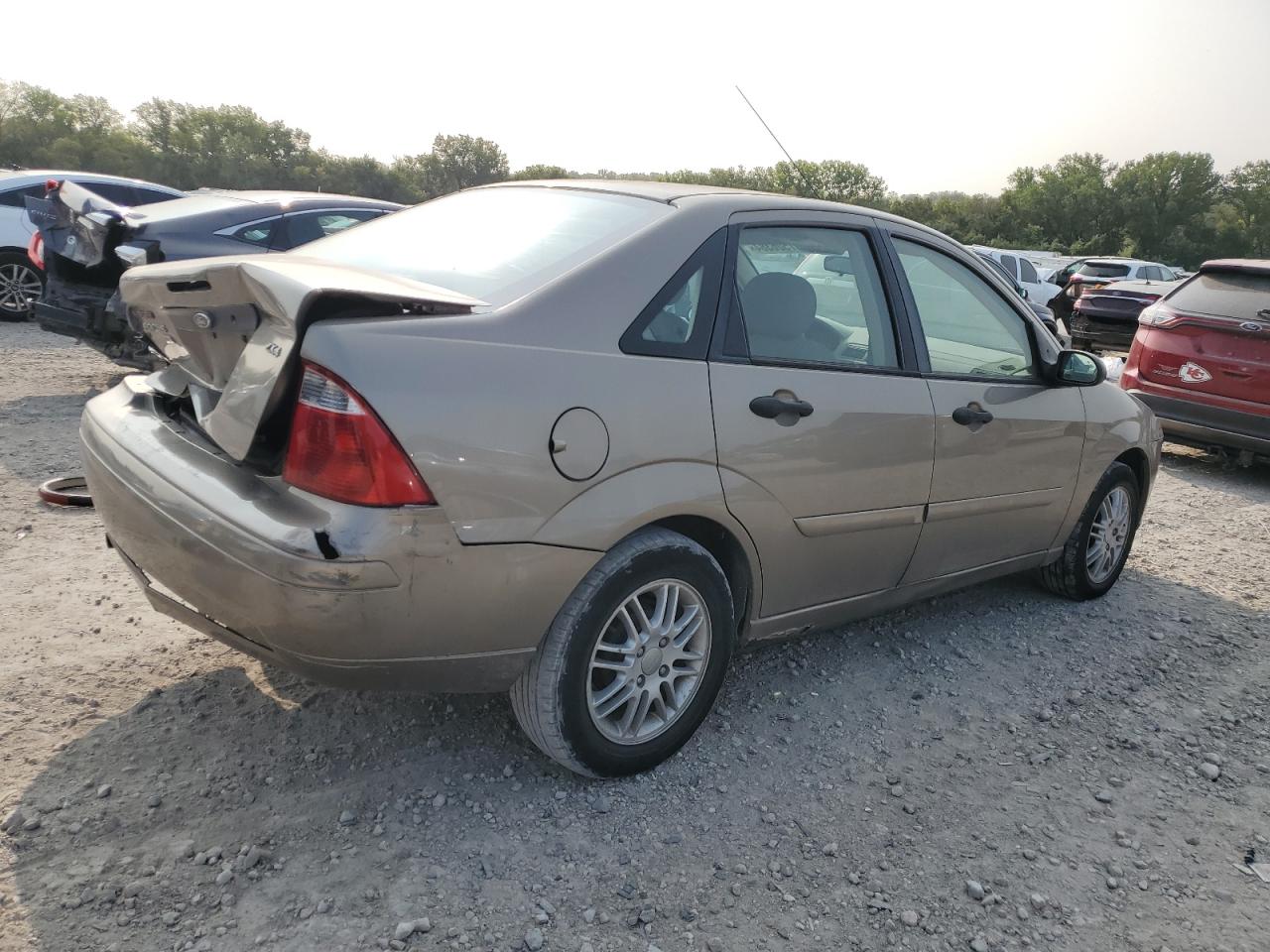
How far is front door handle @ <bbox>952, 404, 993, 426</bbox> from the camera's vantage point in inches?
136

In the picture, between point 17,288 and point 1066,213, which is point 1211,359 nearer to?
point 17,288

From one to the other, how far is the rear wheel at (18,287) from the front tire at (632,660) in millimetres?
10275

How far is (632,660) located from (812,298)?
1.31 metres

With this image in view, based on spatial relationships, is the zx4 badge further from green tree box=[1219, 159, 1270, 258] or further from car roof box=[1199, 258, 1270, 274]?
green tree box=[1219, 159, 1270, 258]

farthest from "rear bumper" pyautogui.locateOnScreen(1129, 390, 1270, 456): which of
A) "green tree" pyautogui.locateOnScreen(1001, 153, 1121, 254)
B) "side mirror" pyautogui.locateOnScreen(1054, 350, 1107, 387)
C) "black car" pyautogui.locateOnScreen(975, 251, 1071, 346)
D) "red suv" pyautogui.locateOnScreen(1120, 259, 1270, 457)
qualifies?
"green tree" pyautogui.locateOnScreen(1001, 153, 1121, 254)

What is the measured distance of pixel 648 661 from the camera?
109 inches

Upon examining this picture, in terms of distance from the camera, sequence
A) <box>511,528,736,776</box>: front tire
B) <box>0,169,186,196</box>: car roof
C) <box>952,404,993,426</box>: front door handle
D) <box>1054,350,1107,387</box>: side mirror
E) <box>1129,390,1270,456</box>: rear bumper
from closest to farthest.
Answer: <box>511,528,736,776</box>: front tire < <box>952,404,993,426</box>: front door handle < <box>1054,350,1107,387</box>: side mirror < <box>1129,390,1270,456</box>: rear bumper < <box>0,169,186,196</box>: car roof

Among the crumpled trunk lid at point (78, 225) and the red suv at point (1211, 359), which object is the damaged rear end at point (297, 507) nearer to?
the crumpled trunk lid at point (78, 225)

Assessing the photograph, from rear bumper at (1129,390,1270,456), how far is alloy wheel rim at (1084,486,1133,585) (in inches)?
119

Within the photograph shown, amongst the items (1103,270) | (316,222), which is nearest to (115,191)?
(316,222)

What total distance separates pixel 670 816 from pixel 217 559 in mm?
1410

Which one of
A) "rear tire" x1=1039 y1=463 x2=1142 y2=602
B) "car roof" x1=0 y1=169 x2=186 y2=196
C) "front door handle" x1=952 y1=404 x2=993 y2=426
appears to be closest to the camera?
"front door handle" x1=952 y1=404 x2=993 y2=426

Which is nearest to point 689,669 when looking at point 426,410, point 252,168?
point 426,410

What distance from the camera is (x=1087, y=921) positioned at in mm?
2443
